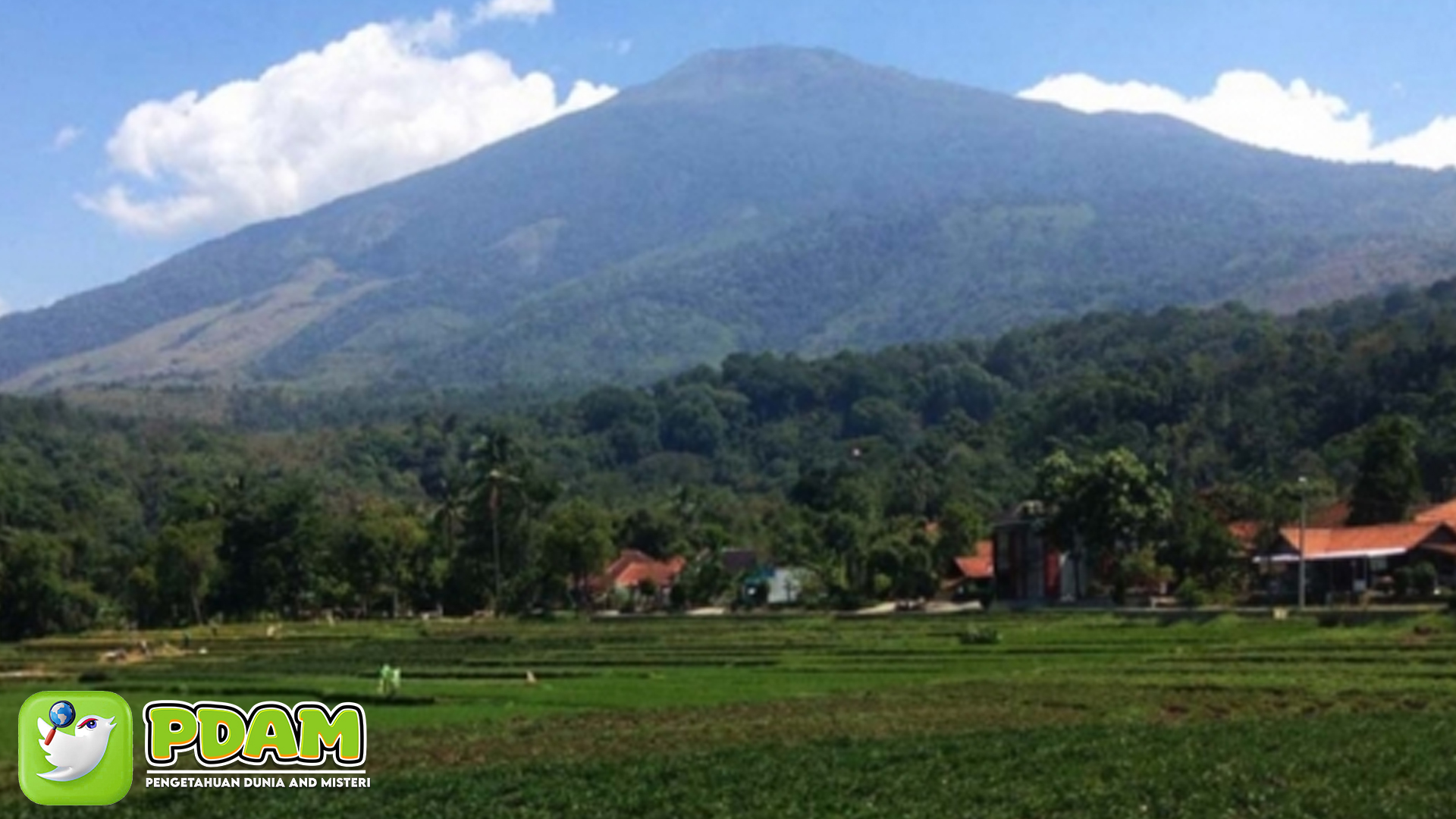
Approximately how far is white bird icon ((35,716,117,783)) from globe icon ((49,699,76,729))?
0.12 metres

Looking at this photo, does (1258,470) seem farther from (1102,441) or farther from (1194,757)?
(1194,757)

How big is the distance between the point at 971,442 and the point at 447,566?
62375mm

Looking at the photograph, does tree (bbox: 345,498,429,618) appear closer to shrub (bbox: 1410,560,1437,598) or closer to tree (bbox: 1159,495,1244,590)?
tree (bbox: 1159,495,1244,590)

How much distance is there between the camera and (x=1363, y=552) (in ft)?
212

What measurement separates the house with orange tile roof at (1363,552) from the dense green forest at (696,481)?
256 centimetres

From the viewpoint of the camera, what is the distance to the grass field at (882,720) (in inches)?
808

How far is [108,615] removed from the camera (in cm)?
8600

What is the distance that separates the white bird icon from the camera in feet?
61.8

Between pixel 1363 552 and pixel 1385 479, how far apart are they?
889 cm

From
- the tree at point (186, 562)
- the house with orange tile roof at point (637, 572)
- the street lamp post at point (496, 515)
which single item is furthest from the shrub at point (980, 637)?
the tree at point (186, 562)

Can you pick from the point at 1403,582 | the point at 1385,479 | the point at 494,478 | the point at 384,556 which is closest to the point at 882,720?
the point at 1403,582

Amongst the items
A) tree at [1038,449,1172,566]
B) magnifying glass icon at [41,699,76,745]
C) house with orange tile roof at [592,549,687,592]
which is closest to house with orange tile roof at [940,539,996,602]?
tree at [1038,449,1172,566]

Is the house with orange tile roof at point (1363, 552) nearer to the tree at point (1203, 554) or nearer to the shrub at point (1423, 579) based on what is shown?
the tree at point (1203, 554)

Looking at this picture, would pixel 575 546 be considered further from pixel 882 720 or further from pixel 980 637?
pixel 882 720
